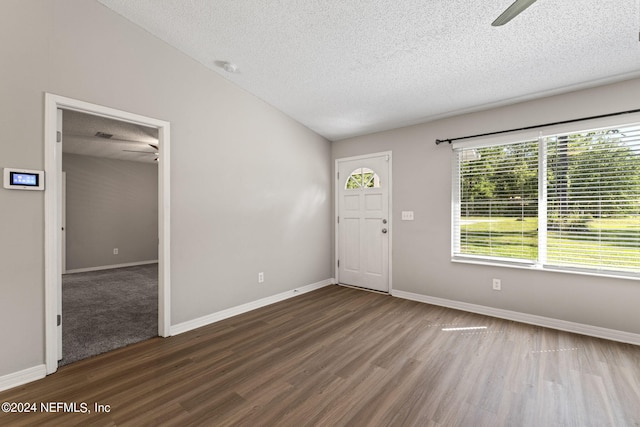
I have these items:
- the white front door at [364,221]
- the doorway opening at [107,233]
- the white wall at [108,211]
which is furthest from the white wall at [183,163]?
the white wall at [108,211]

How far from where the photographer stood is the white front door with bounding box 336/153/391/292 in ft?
14.7

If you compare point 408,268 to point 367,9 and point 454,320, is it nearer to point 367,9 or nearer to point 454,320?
point 454,320

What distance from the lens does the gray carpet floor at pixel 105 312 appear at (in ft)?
9.02

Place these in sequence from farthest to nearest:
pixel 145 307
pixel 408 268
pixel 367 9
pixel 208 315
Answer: pixel 408 268 < pixel 145 307 < pixel 208 315 < pixel 367 9

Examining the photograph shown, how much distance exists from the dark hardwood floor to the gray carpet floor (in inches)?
9.3

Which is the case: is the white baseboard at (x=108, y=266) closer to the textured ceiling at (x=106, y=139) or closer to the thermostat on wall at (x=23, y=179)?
the textured ceiling at (x=106, y=139)

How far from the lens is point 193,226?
10.5 feet

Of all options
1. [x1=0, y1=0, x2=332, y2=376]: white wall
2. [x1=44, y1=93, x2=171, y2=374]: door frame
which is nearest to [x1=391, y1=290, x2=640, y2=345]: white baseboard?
[x1=0, y1=0, x2=332, y2=376]: white wall

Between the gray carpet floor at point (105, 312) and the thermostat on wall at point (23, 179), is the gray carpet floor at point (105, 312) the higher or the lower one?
the lower one

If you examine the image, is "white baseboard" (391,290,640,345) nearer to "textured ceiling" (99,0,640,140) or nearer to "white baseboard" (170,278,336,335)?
"white baseboard" (170,278,336,335)

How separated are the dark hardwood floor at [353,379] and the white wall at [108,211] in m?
4.82

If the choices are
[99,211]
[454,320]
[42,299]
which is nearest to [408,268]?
[454,320]

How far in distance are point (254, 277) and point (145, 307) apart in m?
1.50

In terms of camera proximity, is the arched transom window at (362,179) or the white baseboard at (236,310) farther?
the arched transom window at (362,179)
